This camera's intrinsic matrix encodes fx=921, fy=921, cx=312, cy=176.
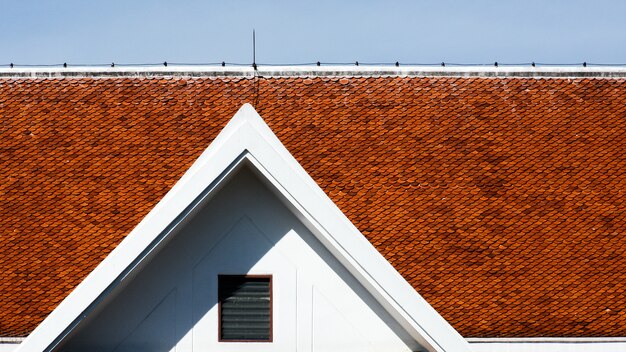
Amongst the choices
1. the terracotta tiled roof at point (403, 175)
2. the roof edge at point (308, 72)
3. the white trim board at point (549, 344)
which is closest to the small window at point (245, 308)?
the terracotta tiled roof at point (403, 175)

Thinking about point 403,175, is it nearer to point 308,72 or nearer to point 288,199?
point 308,72

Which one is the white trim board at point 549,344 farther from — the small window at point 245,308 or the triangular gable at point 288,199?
the small window at point 245,308

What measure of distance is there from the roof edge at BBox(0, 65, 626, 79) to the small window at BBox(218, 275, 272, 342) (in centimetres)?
1071

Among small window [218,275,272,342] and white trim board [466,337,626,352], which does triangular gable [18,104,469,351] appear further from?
white trim board [466,337,626,352]

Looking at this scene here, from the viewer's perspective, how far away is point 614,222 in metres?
18.3

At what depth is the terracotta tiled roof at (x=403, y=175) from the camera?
1661cm

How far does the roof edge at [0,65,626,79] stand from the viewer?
21500 millimetres

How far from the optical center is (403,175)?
19.0m

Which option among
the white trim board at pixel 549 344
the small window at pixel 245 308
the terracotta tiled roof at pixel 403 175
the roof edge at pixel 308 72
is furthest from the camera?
the roof edge at pixel 308 72

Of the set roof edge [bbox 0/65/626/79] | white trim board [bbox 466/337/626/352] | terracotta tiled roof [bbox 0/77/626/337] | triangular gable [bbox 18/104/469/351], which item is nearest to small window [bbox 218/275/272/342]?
triangular gable [bbox 18/104/469/351]

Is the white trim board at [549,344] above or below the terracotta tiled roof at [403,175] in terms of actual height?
below

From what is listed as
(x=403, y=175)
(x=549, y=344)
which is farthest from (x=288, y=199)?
(x=403, y=175)

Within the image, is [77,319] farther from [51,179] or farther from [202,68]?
[202,68]

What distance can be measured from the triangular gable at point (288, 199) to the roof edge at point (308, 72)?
432 inches
